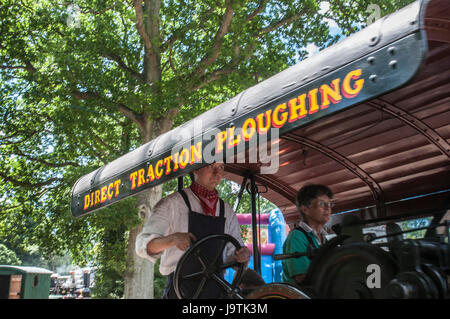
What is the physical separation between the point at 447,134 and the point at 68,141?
10.7m

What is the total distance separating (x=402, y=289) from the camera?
1.98 m

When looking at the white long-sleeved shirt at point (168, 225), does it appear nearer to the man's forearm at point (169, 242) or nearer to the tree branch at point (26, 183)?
the man's forearm at point (169, 242)

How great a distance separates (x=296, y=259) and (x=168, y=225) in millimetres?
952

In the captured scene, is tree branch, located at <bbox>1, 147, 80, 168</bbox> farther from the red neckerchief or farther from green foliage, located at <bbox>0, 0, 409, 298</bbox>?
the red neckerchief

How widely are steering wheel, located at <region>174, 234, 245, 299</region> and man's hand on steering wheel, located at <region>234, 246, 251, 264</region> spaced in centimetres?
3

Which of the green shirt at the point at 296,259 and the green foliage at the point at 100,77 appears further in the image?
the green foliage at the point at 100,77

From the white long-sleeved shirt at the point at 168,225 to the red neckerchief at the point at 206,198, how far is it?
3 cm

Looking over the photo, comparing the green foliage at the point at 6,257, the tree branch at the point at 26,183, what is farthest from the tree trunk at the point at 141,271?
the green foliage at the point at 6,257

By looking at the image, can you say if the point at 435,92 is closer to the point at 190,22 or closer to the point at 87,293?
the point at 190,22

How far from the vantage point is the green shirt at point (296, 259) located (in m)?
3.08

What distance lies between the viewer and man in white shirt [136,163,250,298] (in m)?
3.13

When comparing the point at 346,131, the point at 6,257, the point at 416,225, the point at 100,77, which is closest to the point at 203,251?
the point at 346,131

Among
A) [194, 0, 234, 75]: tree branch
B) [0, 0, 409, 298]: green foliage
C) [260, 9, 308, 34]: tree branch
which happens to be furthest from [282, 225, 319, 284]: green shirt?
[260, 9, 308, 34]: tree branch

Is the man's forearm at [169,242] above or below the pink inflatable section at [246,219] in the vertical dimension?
below
